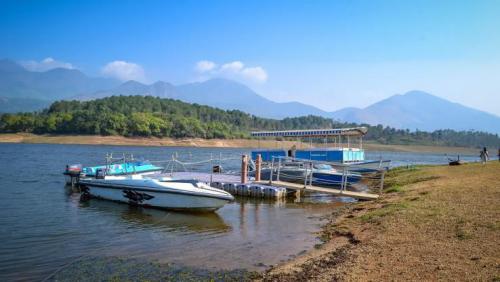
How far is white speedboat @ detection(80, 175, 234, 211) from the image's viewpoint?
19.2m

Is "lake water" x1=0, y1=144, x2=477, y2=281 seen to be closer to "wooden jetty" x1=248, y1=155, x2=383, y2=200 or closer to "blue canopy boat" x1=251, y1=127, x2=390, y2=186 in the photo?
"wooden jetty" x1=248, y1=155, x2=383, y2=200

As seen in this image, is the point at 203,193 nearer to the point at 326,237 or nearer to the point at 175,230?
the point at 175,230

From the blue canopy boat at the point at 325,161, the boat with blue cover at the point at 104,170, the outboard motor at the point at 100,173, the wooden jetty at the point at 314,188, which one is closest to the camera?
the wooden jetty at the point at 314,188

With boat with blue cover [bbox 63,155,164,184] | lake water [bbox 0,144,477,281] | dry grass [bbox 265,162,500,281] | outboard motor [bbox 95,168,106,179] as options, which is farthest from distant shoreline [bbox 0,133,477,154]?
dry grass [bbox 265,162,500,281]

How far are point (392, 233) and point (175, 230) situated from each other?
7764 mm

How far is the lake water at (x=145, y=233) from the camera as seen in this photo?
Answer: 11.8 m

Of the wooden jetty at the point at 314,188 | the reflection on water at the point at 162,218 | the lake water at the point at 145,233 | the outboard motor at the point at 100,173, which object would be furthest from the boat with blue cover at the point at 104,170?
the wooden jetty at the point at 314,188

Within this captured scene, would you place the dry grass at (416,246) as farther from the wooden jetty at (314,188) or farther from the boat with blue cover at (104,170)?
the boat with blue cover at (104,170)

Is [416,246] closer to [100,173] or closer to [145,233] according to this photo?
[145,233]

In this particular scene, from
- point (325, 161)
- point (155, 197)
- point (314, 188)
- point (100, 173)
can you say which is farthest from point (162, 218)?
point (325, 161)

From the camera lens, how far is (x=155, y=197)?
20172mm

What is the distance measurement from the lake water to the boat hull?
41cm

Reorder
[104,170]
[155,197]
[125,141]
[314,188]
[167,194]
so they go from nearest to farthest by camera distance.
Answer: [167,194], [155,197], [314,188], [104,170], [125,141]

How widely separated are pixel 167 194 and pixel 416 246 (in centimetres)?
1215
